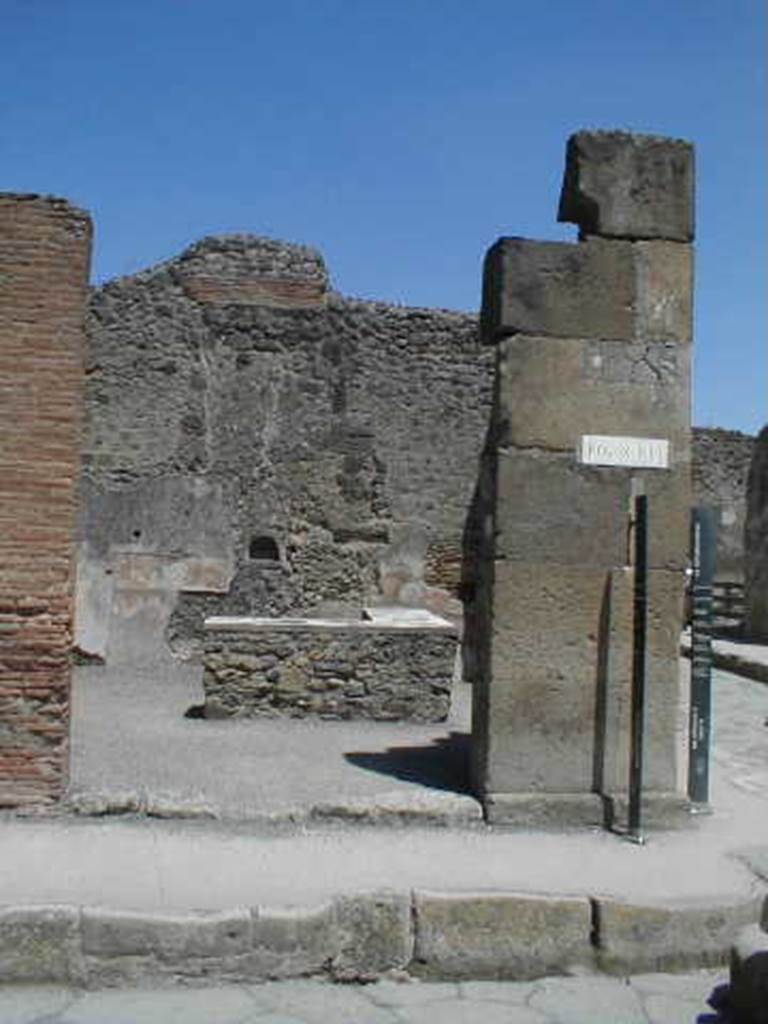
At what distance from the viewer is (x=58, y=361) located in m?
5.71

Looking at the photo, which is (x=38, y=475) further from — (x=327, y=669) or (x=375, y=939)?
(x=327, y=669)

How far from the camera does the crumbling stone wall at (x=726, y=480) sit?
2520 cm

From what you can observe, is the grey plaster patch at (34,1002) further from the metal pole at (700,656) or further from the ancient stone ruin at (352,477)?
the metal pole at (700,656)

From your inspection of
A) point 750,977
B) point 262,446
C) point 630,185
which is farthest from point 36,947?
point 262,446

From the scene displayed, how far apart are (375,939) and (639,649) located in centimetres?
218

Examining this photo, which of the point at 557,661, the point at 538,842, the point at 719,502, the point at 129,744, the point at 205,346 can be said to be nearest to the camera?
the point at 538,842

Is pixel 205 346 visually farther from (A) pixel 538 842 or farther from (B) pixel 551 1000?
Answer: (B) pixel 551 1000

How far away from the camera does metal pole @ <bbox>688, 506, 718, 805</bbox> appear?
20.8ft

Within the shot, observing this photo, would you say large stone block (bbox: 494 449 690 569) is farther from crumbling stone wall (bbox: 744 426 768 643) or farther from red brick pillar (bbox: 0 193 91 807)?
crumbling stone wall (bbox: 744 426 768 643)

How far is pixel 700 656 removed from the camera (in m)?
6.36

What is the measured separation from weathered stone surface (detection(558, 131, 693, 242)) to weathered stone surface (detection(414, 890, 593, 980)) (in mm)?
3413

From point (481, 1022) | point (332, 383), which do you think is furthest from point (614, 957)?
point (332, 383)

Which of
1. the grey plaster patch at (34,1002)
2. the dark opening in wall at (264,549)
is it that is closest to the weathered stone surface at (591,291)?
the grey plaster patch at (34,1002)

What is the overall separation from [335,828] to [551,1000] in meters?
1.53
